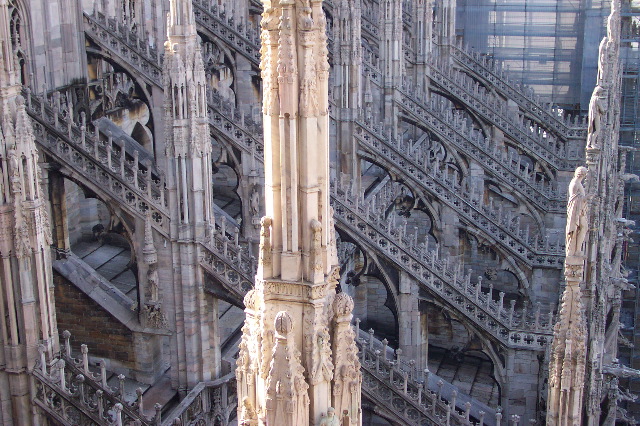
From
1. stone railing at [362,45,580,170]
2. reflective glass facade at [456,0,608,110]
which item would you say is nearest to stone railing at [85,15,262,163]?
stone railing at [362,45,580,170]

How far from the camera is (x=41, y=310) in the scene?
14219 millimetres

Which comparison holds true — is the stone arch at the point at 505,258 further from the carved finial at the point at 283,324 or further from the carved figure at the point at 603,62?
the carved finial at the point at 283,324

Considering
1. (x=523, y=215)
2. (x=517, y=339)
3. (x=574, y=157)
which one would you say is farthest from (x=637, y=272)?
(x=517, y=339)

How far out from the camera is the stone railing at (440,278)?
777 inches

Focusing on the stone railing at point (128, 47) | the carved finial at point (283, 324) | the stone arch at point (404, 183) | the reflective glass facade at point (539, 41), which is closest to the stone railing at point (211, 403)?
the stone railing at point (128, 47)

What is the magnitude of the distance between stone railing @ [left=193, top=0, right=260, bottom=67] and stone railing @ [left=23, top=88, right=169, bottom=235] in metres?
8.48

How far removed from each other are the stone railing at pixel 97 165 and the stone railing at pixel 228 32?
8482 mm

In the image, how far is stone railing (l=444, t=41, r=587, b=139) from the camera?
1335 inches

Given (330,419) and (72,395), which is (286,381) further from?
(72,395)

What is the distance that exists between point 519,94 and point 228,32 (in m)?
13.9

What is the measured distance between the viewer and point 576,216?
12203mm

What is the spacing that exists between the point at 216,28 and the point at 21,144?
43.4 feet

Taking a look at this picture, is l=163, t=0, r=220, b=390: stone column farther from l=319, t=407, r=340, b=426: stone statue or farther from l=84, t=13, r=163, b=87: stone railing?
l=319, t=407, r=340, b=426: stone statue

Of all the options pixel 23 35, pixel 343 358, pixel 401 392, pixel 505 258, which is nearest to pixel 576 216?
pixel 343 358
